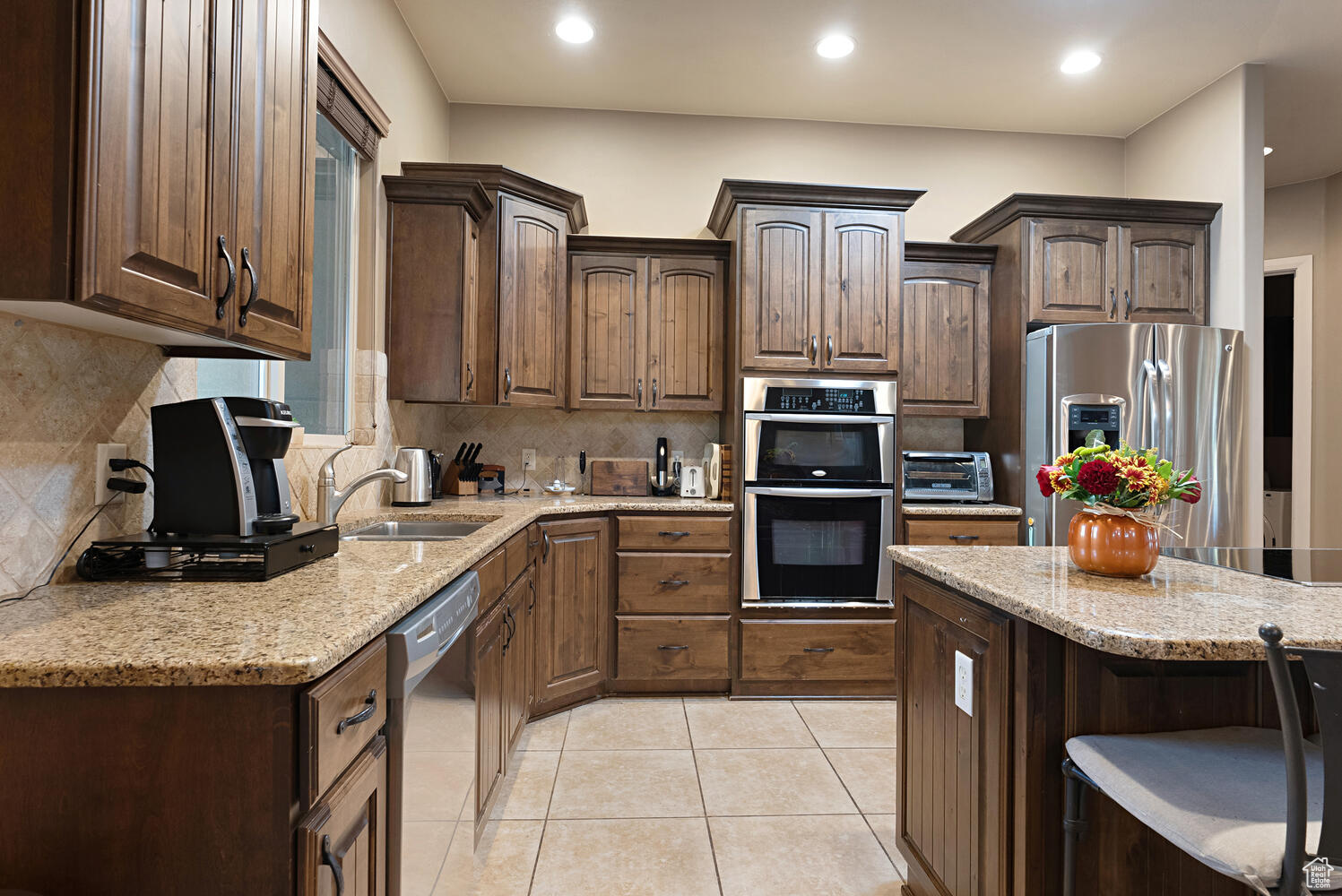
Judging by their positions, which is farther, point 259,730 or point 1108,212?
point 1108,212

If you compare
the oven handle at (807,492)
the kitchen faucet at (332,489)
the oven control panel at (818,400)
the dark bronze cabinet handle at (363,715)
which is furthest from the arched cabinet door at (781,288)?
the dark bronze cabinet handle at (363,715)

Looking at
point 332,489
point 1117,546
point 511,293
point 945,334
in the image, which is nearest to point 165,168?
point 332,489

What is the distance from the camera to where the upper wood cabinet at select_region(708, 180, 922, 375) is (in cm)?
341

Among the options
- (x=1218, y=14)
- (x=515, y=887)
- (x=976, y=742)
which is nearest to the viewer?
(x=976, y=742)

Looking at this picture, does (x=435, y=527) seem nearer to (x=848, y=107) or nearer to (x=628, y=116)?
(x=628, y=116)

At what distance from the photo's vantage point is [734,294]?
3480 millimetres

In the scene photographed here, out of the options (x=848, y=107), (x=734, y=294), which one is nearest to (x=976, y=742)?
(x=734, y=294)

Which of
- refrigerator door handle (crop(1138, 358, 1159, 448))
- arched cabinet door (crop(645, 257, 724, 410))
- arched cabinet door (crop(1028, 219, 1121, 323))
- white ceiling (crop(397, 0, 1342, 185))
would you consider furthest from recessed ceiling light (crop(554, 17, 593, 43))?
refrigerator door handle (crop(1138, 358, 1159, 448))

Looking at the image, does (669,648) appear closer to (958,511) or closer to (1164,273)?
(958,511)

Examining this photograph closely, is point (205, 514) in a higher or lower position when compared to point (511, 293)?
lower

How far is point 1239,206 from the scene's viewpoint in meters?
3.43

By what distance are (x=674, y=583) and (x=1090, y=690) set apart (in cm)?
220

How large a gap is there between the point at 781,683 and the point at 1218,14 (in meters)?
3.55

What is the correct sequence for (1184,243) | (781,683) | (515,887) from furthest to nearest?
(1184,243)
(781,683)
(515,887)
